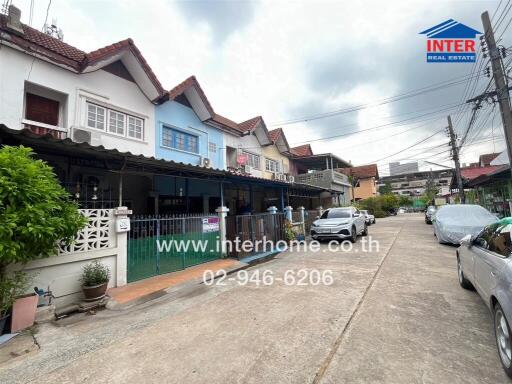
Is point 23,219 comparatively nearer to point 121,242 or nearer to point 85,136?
point 121,242

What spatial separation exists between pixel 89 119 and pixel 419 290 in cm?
1034

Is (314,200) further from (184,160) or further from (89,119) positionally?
(89,119)

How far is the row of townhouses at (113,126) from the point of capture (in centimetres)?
636

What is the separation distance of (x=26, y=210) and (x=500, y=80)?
43.3 ft

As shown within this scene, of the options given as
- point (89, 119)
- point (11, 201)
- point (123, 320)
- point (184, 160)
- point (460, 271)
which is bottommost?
point (123, 320)

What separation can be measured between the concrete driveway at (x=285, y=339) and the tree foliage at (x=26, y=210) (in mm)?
1348

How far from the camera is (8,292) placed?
365cm

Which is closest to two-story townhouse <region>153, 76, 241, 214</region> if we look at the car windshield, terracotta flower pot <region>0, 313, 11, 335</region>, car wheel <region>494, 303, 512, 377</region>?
the car windshield

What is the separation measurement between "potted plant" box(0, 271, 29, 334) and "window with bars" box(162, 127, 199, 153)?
7.35 m

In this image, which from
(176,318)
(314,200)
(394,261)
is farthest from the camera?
(314,200)

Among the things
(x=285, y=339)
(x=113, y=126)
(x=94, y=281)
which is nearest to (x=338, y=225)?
(x=285, y=339)

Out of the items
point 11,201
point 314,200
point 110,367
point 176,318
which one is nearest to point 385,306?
point 176,318

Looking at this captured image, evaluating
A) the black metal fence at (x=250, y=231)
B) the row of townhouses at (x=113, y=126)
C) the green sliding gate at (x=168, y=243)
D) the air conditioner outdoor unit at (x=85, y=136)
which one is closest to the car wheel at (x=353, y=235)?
the black metal fence at (x=250, y=231)

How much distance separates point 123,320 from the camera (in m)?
4.07
